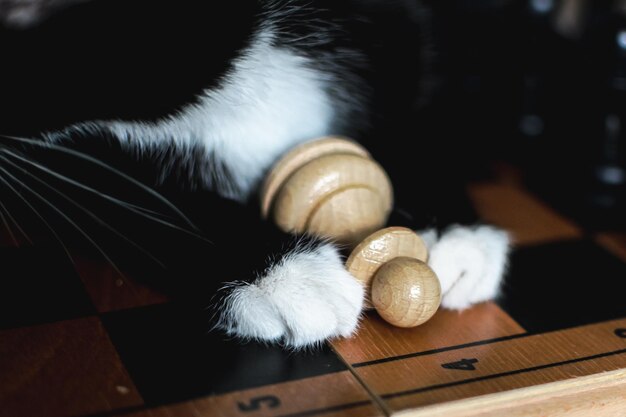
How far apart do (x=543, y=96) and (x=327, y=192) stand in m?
0.54

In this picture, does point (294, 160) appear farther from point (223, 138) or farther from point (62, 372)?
point (62, 372)

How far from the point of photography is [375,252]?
687 millimetres

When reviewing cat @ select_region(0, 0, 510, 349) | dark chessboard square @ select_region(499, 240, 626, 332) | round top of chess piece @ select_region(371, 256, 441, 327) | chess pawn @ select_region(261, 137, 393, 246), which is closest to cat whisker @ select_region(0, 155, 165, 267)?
cat @ select_region(0, 0, 510, 349)

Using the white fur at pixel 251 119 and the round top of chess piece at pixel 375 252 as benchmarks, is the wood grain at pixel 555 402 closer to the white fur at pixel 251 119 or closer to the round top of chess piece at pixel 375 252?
the round top of chess piece at pixel 375 252

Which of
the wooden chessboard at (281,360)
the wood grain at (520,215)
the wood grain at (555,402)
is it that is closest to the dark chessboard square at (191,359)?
the wooden chessboard at (281,360)

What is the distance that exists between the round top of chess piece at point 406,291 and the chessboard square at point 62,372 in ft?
0.76

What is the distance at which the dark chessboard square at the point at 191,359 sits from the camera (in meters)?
0.60

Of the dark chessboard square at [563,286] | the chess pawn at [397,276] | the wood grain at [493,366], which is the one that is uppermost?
the chess pawn at [397,276]

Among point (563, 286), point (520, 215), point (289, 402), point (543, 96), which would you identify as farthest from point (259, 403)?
point (543, 96)

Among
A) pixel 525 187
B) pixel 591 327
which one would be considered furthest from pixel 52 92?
pixel 525 187

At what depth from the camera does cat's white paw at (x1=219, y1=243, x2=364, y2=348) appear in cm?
64

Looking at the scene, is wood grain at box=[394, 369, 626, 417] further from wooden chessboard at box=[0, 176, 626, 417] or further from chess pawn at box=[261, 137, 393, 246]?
chess pawn at box=[261, 137, 393, 246]

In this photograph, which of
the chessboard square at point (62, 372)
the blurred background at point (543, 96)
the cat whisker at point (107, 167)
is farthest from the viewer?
the blurred background at point (543, 96)

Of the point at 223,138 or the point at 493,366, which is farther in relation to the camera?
the point at 223,138
